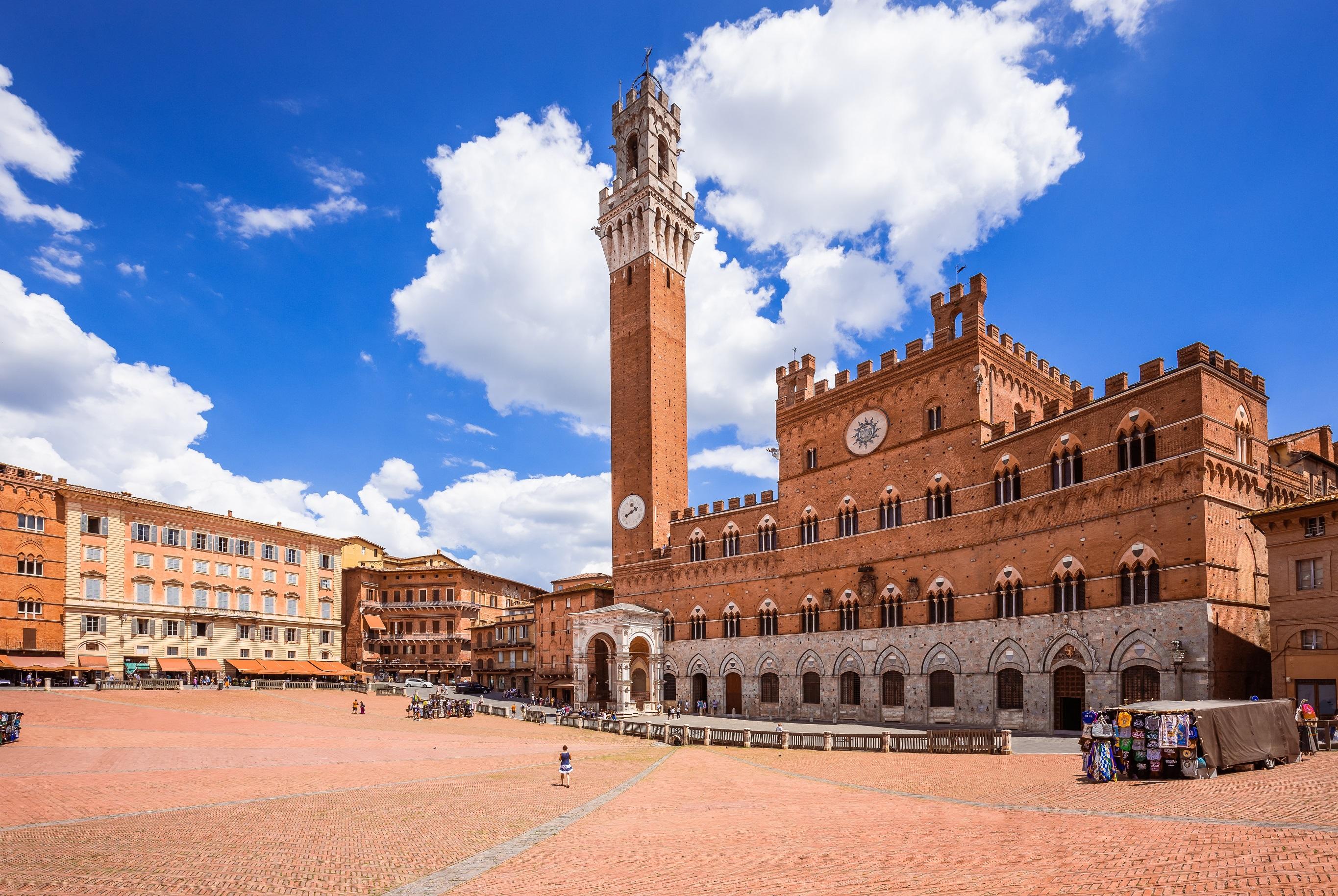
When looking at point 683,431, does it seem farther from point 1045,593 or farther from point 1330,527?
point 1330,527

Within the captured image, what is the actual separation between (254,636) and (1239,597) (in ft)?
214

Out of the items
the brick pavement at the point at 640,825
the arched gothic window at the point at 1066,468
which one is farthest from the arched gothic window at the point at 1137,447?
the brick pavement at the point at 640,825

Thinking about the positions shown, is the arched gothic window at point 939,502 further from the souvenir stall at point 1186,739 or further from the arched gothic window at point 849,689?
the souvenir stall at point 1186,739

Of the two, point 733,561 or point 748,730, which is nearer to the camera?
point 748,730

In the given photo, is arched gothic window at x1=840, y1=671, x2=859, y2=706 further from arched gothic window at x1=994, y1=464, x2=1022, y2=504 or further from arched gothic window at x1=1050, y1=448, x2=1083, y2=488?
arched gothic window at x1=1050, y1=448, x2=1083, y2=488

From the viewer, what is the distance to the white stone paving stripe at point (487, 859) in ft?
42.8

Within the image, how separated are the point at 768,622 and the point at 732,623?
305cm

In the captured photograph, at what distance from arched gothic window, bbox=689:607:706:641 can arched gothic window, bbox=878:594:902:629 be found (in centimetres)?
1409

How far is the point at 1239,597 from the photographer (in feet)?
107

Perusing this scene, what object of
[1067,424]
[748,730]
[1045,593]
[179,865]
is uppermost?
[1067,424]

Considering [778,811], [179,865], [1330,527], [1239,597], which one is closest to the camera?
[179,865]

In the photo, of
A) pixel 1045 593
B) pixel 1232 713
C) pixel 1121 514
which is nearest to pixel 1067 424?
pixel 1121 514

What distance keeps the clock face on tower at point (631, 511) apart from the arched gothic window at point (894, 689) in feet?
71.9

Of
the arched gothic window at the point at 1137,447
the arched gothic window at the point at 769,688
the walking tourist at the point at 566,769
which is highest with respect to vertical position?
the arched gothic window at the point at 1137,447
